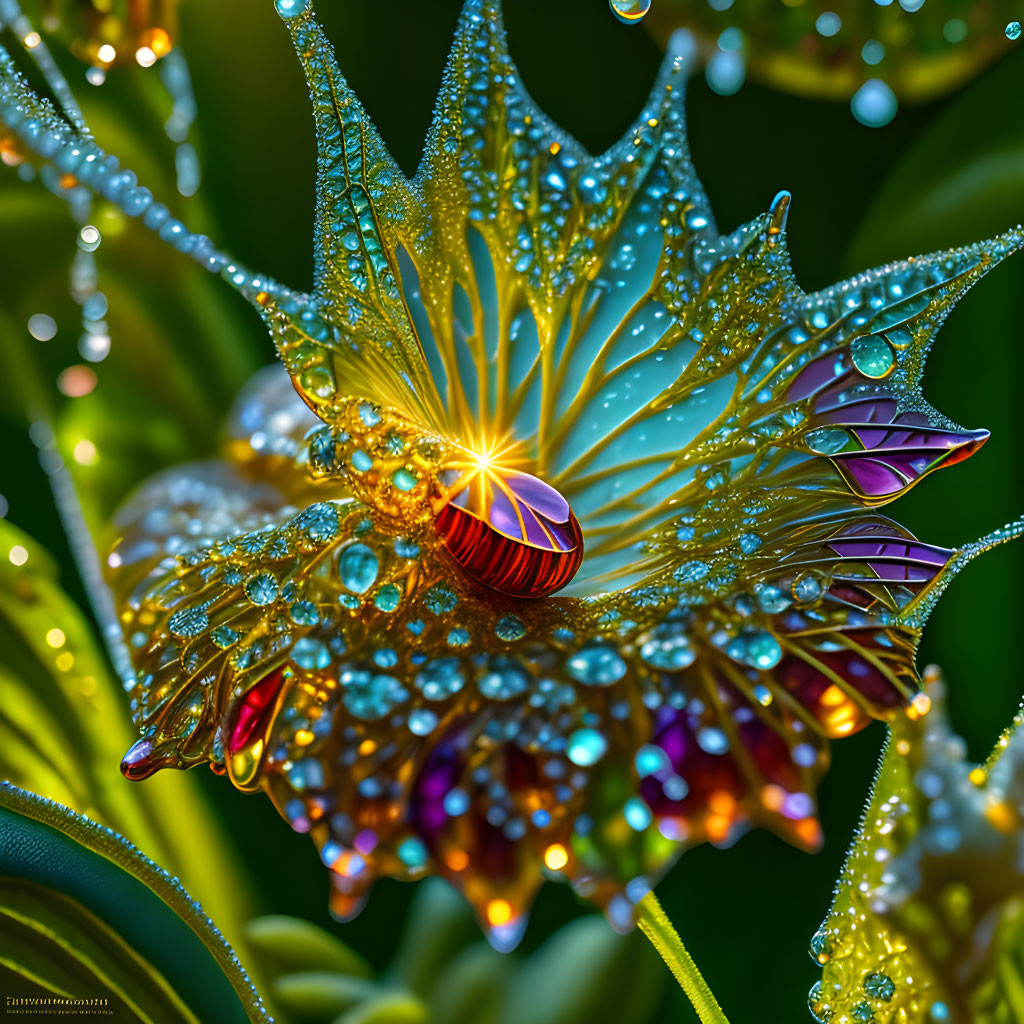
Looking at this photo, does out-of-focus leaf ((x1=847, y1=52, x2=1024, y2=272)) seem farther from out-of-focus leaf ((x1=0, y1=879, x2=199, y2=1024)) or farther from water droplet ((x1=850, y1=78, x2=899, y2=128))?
out-of-focus leaf ((x1=0, y1=879, x2=199, y2=1024))

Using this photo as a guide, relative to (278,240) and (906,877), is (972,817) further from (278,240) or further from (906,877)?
(278,240)

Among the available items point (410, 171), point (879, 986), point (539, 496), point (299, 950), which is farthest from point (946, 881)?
point (410, 171)

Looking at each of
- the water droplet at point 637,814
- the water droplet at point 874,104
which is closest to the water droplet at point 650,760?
the water droplet at point 637,814

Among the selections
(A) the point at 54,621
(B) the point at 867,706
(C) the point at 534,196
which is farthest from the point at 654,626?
(A) the point at 54,621

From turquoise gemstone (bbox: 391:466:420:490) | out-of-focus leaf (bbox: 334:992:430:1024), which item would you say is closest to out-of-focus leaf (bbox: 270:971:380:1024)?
out-of-focus leaf (bbox: 334:992:430:1024)

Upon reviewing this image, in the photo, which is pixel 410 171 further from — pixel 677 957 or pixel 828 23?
pixel 677 957

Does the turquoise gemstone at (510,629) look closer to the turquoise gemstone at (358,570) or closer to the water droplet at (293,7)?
the turquoise gemstone at (358,570)

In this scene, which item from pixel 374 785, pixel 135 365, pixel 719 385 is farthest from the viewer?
pixel 135 365
